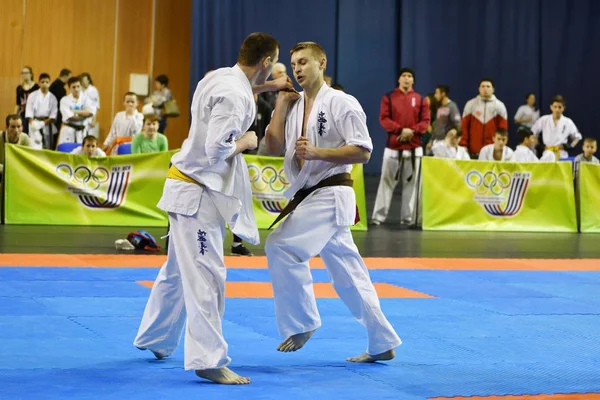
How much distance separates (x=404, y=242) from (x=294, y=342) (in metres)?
6.53

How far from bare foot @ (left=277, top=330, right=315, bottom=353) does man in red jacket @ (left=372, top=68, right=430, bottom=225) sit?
8325 mm

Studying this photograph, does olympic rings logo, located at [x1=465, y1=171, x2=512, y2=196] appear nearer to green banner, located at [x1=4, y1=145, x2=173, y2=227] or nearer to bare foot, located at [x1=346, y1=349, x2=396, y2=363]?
green banner, located at [x1=4, y1=145, x2=173, y2=227]

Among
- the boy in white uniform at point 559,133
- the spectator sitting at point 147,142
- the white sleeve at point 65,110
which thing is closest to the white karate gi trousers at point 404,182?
the spectator sitting at point 147,142

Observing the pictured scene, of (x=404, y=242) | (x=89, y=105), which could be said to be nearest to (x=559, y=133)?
(x=404, y=242)

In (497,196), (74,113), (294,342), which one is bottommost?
(294,342)

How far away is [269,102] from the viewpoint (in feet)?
47.0

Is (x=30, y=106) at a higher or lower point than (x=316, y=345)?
higher

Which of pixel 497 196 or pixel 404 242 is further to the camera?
pixel 497 196

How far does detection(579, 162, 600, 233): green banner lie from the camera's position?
13625 millimetres

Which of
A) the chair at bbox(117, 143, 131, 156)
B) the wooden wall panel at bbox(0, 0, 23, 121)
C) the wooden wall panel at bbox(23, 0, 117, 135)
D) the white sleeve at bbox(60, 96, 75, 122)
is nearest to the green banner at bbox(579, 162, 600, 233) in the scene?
the chair at bbox(117, 143, 131, 156)

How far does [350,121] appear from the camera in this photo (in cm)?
497

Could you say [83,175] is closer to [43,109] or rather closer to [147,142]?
[147,142]

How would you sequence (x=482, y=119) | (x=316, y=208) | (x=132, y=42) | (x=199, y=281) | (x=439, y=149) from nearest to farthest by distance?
(x=199, y=281)
(x=316, y=208)
(x=439, y=149)
(x=482, y=119)
(x=132, y=42)

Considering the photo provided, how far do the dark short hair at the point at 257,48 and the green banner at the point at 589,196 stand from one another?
32.1ft
